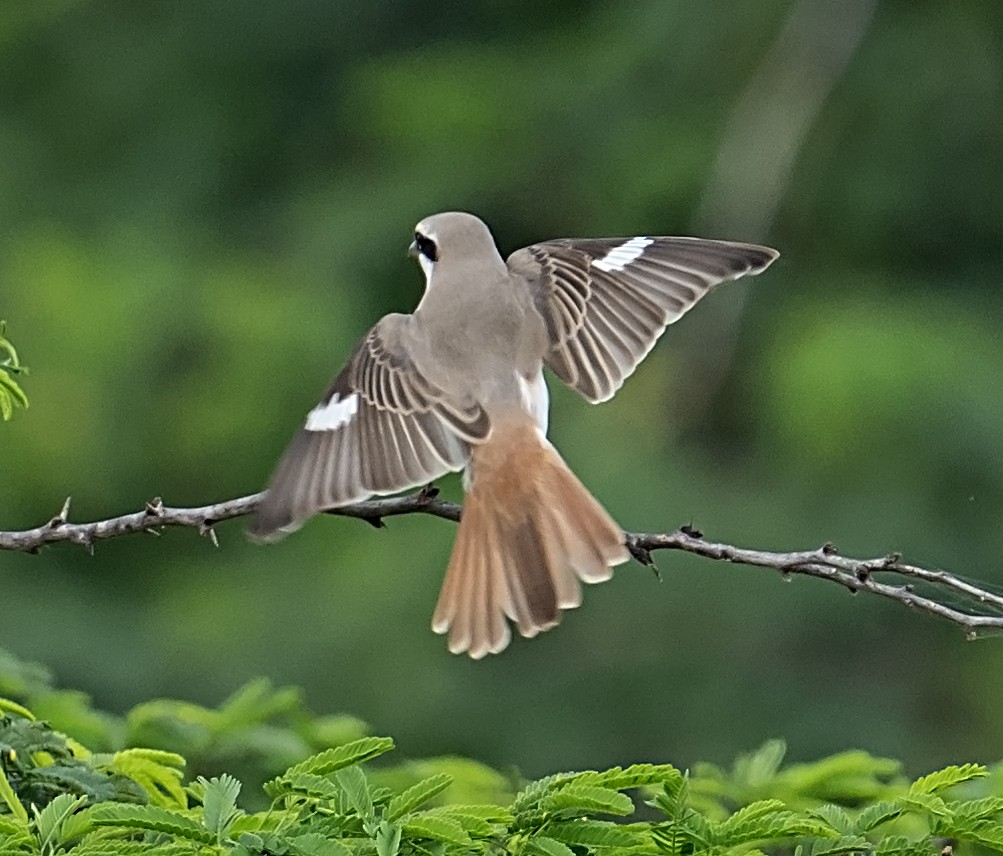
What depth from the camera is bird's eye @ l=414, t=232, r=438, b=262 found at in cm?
434

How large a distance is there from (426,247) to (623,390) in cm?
561

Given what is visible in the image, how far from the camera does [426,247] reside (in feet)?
14.4

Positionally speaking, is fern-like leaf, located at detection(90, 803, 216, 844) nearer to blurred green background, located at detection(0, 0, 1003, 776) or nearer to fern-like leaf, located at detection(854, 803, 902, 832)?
fern-like leaf, located at detection(854, 803, 902, 832)

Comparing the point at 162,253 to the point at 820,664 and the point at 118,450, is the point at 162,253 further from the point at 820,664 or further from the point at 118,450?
the point at 820,664

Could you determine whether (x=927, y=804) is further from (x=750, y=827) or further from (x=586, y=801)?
(x=586, y=801)

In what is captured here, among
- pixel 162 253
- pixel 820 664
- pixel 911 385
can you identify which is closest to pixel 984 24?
pixel 911 385

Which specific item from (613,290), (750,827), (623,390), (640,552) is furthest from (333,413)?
(623,390)

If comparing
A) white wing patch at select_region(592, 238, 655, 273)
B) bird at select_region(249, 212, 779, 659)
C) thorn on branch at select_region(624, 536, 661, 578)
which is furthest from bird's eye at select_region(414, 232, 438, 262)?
thorn on branch at select_region(624, 536, 661, 578)

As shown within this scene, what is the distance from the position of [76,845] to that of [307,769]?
0.27 meters

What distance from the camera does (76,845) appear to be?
7.55 feet

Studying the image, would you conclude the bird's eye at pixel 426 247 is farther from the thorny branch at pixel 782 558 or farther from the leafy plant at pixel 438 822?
the leafy plant at pixel 438 822

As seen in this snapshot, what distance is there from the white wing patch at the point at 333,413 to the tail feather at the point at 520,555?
0.82 ft

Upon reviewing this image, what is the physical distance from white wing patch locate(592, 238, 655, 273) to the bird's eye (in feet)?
1.08

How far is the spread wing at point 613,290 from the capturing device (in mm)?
3996
